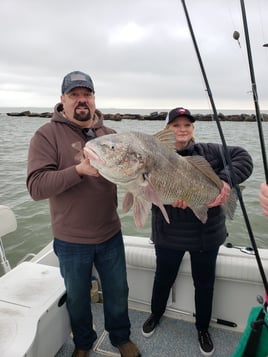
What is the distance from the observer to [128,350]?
2.90 metres

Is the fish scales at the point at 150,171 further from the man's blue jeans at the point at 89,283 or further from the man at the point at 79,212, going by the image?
the man's blue jeans at the point at 89,283

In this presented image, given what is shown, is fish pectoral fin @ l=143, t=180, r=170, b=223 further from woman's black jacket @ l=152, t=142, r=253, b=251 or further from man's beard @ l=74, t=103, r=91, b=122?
man's beard @ l=74, t=103, r=91, b=122

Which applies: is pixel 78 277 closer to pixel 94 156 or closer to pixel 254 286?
pixel 94 156

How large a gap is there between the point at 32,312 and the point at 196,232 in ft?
5.05

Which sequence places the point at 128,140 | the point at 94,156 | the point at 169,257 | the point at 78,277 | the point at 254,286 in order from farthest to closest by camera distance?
1. the point at 254,286
2. the point at 169,257
3. the point at 78,277
4. the point at 128,140
5. the point at 94,156

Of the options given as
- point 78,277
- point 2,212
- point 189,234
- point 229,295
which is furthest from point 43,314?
point 229,295

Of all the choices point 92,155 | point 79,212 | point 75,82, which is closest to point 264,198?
point 92,155

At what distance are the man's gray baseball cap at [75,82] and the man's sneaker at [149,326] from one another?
2.53 meters

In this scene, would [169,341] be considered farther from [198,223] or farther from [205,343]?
[198,223]

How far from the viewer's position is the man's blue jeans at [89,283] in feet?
8.28

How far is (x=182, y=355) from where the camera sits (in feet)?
9.94

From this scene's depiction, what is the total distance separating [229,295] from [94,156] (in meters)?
2.39

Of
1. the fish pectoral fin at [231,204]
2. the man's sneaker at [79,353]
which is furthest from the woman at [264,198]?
the man's sneaker at [79,353]

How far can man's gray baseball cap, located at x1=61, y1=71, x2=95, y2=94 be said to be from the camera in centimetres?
256
